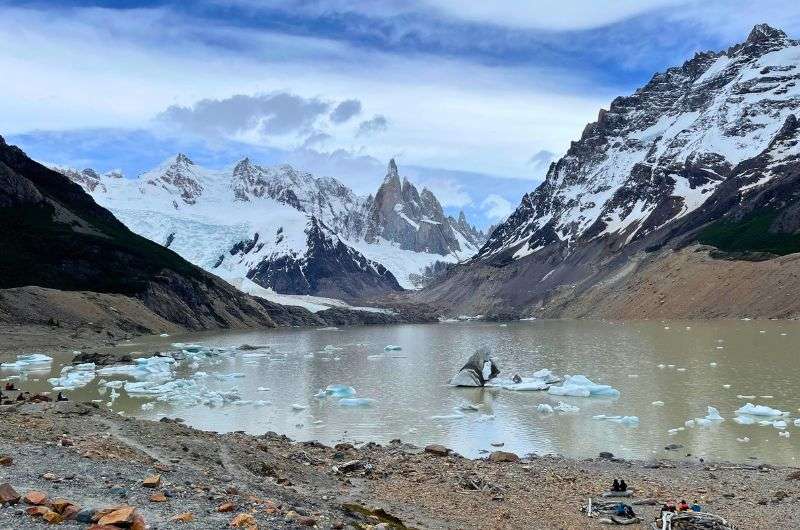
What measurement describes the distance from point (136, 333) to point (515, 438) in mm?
90204

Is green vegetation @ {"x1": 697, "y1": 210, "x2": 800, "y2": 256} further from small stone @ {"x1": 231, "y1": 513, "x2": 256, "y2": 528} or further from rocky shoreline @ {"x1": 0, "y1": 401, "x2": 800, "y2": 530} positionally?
small stone @ {"x1": 231, "y1": 513, "x2": 256, "y2": 528}

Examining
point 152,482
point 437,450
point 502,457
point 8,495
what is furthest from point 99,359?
point 8,495

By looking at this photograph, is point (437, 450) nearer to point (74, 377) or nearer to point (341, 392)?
point (341, 392)

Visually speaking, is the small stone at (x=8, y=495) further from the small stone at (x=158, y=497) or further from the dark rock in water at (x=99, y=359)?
the dark rock in water at (x=99, y=359)

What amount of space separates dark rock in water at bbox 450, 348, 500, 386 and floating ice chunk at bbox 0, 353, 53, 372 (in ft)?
112

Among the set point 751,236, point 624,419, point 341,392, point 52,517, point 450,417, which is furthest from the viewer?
point 751,236

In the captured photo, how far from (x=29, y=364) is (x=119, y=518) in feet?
190

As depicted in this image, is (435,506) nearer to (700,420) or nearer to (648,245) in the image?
(700,420)

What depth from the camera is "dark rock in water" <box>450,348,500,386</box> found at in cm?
4797

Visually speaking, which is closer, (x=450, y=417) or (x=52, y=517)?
(x=52, y=517)

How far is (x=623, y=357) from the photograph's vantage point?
63750mm

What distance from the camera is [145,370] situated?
55.7 m

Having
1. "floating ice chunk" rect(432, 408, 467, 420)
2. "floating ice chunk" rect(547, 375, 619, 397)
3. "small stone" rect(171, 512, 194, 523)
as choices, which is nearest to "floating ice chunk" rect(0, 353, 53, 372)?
"floating ice chunk" rect(432, 408, 467, 420)

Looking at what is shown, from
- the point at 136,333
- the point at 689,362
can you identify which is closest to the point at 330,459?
the point at 689,362
